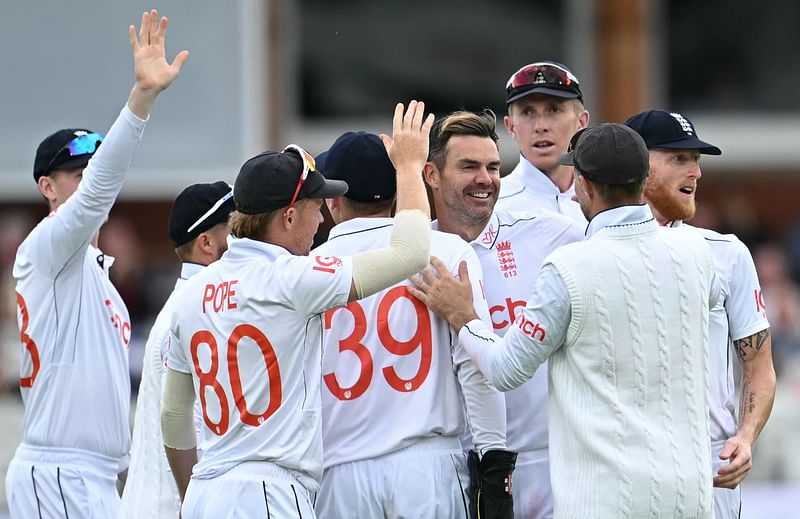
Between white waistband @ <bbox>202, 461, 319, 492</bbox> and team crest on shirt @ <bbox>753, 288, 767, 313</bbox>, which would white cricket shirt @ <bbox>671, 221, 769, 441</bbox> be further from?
white waistband @ <bbox>202, 461, 319, 492</bbox>

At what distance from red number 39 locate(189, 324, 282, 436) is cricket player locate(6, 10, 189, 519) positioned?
1.23m

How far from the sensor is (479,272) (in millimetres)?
A: 4926

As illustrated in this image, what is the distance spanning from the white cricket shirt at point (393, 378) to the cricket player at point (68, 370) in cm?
130

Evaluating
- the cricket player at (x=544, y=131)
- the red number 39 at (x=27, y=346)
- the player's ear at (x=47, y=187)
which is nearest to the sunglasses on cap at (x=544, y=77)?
the cricket player at (x=544, y=131)

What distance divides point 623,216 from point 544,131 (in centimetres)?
145

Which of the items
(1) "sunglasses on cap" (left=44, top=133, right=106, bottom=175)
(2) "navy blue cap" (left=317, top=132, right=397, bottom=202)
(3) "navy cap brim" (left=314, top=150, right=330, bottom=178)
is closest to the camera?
(2) "navy blue cap" (left=317, top=132, right=397, bottom=202)

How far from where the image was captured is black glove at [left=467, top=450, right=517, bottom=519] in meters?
4.67

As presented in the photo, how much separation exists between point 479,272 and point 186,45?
10.2 meters

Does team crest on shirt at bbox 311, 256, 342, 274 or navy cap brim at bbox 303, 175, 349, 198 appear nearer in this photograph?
team crest on shirt at bbox 311, 256, 342, 274

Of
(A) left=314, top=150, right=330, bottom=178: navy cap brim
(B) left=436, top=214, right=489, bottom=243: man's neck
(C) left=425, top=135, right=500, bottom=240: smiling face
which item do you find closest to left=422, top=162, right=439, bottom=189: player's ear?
(C) left=425, top=135, right=500, bottom=240: smiling face

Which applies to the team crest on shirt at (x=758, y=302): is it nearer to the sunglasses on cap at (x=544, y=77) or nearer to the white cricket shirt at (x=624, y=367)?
the white cricket shirt at (x=624, y=367)

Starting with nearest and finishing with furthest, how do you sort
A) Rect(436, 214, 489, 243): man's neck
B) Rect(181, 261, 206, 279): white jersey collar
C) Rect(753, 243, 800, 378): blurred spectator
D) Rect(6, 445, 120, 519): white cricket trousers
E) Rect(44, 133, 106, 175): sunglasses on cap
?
Rect(436, 214, 489, 243): man's neck
Rect(181, 261, 206, 279): white jersey collar
Rect(6, 445, 120, 519): white cricket trousers
Rect(44, 133, 106, 175): sunglasses on cap
Rect(753, 243, 800, 378): blurred spectator

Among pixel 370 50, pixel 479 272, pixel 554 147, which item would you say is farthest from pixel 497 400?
pixel 370 50

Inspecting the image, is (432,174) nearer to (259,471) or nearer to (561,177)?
(561,177)
